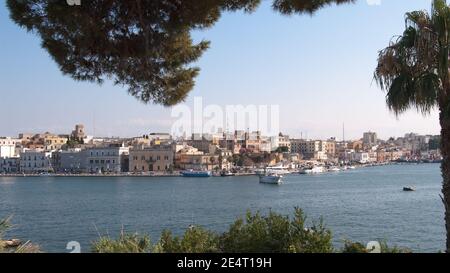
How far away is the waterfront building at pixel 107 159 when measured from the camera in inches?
2910

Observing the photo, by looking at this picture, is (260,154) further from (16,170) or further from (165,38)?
(165,38)

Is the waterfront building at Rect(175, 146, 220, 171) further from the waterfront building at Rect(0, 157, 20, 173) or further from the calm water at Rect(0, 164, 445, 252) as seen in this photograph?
the calm water at Rect(0, 164, 445, 252)

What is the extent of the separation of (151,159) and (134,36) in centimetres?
6956

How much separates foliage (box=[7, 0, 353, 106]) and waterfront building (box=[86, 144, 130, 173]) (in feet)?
227

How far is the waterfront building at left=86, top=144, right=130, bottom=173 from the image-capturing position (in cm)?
7393

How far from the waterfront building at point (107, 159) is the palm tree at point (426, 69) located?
70.6 m

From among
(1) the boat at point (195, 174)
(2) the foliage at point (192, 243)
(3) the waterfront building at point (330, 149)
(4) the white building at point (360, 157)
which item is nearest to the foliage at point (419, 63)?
(2) the foliage at point (192, 243)

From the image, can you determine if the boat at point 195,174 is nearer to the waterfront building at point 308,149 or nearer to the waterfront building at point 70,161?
the waterfront building at point 70,161

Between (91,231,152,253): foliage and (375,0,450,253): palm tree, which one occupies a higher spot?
Result: (375,0,450,253): palm tree

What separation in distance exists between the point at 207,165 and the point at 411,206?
49643 mm

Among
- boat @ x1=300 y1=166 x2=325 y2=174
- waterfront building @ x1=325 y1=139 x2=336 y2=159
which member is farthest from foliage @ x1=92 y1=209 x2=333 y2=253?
waterfront building @ x1=325 y1=139 x2=336 y2=159

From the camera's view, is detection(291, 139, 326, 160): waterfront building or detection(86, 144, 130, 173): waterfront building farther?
detection(291, 139, 326, 160): waterfront building
